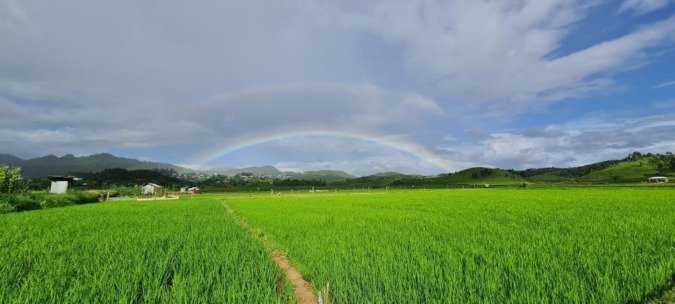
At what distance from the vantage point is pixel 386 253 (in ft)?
25.2

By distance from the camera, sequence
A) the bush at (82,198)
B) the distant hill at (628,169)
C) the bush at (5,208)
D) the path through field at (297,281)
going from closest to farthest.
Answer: the path through field at (297,281)
the bush at (5,208)
the bush at (82,198)
the distant hill at (628,169)

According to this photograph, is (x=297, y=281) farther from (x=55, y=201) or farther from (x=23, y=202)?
(x=55, y=201)

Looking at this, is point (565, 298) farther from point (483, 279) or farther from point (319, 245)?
point (319, 245)

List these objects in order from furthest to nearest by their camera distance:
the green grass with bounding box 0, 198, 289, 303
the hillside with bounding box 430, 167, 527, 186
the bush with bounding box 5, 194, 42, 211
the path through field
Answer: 1. the hillside with bounding box 430, 167, 527, 186
2. the bush with bounding box 5, 194, 42, 211
3. the path through field
4. the green grass with bounding box 0, 198, 289, 303

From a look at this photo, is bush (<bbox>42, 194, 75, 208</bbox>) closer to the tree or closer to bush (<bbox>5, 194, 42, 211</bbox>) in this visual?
bush (<bbox>5, 194, 42, 211</bbox>)

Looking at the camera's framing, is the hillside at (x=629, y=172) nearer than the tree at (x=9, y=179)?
No

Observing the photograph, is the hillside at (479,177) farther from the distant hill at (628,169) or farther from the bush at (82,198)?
the bush at (82,198)

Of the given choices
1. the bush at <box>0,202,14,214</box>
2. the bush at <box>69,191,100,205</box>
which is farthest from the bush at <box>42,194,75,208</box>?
the bush at <box>0,202,14,214</box>

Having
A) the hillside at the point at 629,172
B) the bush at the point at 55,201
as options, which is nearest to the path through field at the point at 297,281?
the bush at the point at 55,201

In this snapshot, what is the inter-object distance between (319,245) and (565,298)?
5.57 m

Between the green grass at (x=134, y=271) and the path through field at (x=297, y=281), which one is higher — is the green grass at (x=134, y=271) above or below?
above

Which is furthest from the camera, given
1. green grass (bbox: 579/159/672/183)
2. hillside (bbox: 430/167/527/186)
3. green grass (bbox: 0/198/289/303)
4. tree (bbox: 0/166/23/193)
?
hillside (bbox: 430/167/527/186)

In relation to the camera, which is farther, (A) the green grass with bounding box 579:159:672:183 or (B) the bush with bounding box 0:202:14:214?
(A) the green grass with bounding box 579:159:672:183

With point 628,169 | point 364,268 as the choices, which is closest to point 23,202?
point 364,268
